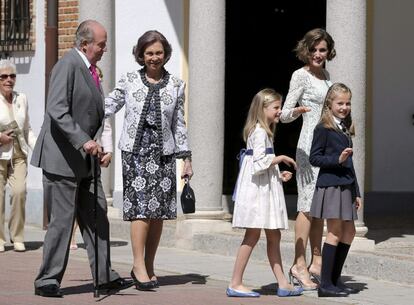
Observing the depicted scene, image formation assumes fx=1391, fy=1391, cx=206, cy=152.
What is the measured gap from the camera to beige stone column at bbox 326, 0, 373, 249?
12.5m

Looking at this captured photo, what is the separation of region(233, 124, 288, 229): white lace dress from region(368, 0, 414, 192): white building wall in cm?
611

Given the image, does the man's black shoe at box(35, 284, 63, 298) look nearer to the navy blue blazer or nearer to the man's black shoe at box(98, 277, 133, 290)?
the man's black shoe at box(98, 277, 133, 290)

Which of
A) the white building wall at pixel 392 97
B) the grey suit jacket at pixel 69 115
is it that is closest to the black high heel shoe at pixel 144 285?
the grey suit jacket at pixel 69 115

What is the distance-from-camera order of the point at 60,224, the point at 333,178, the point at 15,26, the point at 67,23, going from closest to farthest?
the point at 60,224 → the point at 333,178 → the point at 67,23 → the point at 15,26

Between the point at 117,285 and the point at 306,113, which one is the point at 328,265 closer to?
the point at 306,113

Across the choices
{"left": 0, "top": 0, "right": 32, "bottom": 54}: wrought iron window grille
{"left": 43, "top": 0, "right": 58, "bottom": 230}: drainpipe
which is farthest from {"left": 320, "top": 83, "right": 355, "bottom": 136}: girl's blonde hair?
{"left": 0, "top": 0, "right": 32, "bottom": 54}: wrought iron window grille

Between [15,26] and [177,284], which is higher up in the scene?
[15,26]

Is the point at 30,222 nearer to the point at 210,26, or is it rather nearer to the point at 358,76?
the point at 210,26

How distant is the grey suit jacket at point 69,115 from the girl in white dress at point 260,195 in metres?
1.18

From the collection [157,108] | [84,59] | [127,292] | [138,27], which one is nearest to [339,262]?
[127,292]

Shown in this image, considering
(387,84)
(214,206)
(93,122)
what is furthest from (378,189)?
(93,122)

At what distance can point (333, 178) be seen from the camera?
1043 cm

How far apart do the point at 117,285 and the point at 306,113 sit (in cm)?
202

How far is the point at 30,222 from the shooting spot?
17.5m
